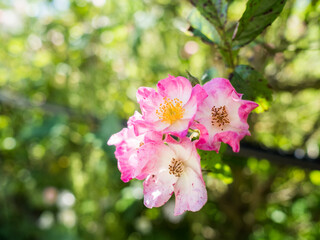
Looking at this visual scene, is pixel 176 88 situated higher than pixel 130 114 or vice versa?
pixel 176 88

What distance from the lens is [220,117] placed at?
1.28ft

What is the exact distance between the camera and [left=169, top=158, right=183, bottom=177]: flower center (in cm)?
41

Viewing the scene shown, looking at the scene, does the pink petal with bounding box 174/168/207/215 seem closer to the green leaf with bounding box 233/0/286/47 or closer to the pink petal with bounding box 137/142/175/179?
the pink petal with bounding box 137/142/175/179

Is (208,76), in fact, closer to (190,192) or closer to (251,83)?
(251,83)

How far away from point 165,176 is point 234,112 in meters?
0.11

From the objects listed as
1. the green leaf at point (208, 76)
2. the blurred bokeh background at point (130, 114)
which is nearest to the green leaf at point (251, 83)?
the green leaf at point (208, 76)

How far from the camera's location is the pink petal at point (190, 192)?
1.25 ft

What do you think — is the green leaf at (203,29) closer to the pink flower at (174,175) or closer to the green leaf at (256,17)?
the green leaf at (256,17)

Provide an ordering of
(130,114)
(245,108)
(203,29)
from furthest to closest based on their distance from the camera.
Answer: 1. (130,114)
2. (203,29)
3. (245,108)

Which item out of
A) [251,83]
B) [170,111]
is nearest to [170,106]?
[170,111]

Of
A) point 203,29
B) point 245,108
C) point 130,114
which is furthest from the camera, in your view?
point 130,114

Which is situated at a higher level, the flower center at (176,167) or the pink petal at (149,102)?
the pink petal at (149,102)

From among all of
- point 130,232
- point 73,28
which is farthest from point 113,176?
point 73,28

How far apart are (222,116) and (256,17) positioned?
144mm
